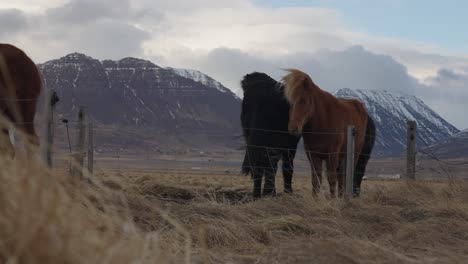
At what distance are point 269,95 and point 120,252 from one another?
7468 mm

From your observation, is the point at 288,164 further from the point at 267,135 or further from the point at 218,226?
the point at 218,226

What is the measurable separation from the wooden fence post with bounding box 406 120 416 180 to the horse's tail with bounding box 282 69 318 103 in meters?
2.14

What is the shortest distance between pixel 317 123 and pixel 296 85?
1.97 ft

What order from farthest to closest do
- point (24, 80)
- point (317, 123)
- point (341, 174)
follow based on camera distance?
point (341, 174) → point (317, 123) → point (24, 80)

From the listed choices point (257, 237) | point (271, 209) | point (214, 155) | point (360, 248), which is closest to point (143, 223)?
point (257, 237)

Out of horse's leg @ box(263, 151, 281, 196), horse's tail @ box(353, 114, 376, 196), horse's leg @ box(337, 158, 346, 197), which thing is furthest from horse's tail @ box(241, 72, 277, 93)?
horse's tail @ box(353, 114, 376, 196)

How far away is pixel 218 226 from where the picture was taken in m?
5.17

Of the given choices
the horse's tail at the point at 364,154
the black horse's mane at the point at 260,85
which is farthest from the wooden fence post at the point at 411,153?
the black horse's mane at the point at 260,85

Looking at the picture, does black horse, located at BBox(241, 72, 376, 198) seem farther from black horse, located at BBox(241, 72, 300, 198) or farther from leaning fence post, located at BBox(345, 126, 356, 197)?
leaning fence post, located at BBox(345, 126, 356, 197)

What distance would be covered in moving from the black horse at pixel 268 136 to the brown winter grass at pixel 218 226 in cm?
76

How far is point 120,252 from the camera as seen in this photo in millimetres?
1593

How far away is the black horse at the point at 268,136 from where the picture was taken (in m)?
8.88

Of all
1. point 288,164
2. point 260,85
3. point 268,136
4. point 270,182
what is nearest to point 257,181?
point 270,182

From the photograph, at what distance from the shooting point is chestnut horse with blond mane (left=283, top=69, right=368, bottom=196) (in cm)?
833
